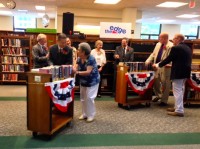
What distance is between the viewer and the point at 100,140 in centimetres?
325

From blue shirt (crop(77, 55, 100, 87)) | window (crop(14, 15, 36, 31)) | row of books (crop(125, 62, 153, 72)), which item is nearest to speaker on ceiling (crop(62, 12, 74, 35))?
row of books (crop(125, 62, 153, 72))

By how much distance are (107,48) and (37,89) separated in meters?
3.52

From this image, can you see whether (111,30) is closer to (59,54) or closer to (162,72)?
(162,72)

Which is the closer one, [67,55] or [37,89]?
[37,89]

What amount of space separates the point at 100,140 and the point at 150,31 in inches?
619

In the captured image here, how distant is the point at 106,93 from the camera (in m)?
6.26

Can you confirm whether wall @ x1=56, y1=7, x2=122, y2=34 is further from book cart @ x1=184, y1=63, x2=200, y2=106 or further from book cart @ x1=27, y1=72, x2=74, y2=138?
book cart @ x1=27, y1=72, x2=74, y2=138

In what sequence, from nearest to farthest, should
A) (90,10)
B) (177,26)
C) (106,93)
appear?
(106,93) < (90,10) < (177,26)

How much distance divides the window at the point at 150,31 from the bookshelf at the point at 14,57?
12.2 m

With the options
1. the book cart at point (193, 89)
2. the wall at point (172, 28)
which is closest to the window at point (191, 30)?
the wall at point (172, 28)

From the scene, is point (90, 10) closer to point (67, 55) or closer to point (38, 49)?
point (38, 49)

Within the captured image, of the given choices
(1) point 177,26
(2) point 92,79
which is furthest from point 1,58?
(1) point 177,26

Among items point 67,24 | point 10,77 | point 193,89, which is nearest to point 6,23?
point 10,77

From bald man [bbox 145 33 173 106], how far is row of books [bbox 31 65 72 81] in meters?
2.16
